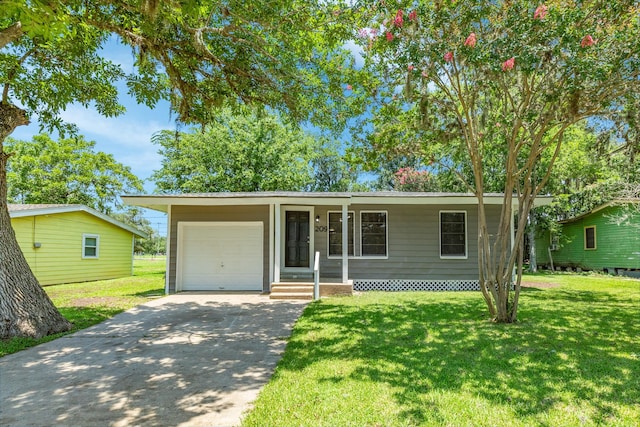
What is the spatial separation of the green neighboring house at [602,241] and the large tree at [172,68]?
11.7 meters

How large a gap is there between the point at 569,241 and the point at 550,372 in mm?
17076

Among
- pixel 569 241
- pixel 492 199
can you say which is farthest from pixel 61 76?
pixel 569 241

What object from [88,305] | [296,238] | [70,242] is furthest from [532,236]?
[70,242]

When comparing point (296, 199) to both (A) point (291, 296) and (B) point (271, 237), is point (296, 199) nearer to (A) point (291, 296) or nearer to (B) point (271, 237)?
(B) point (271, 237)

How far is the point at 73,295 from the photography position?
9.59m

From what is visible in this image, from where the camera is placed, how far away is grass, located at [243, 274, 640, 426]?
9.20 ft

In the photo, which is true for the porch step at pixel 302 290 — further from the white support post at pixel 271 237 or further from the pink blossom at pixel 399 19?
the pink blossom at pixel 399 19

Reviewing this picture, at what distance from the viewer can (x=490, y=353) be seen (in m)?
4.28

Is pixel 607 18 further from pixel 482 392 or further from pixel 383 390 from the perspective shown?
pixel 383 390

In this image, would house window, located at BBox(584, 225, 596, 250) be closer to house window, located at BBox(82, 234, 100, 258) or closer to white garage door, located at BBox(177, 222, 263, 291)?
white garage door, located at BBox(177, 222, 263, 291)

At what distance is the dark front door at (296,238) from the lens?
10.8 m

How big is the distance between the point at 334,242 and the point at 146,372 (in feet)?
24.4

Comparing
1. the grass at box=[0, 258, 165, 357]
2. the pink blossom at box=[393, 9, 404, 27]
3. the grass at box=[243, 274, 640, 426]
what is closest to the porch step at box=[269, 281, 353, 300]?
the grass at box=[243, 274, 640, 426]

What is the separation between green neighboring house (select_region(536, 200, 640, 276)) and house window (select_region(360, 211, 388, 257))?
8.44 meters
